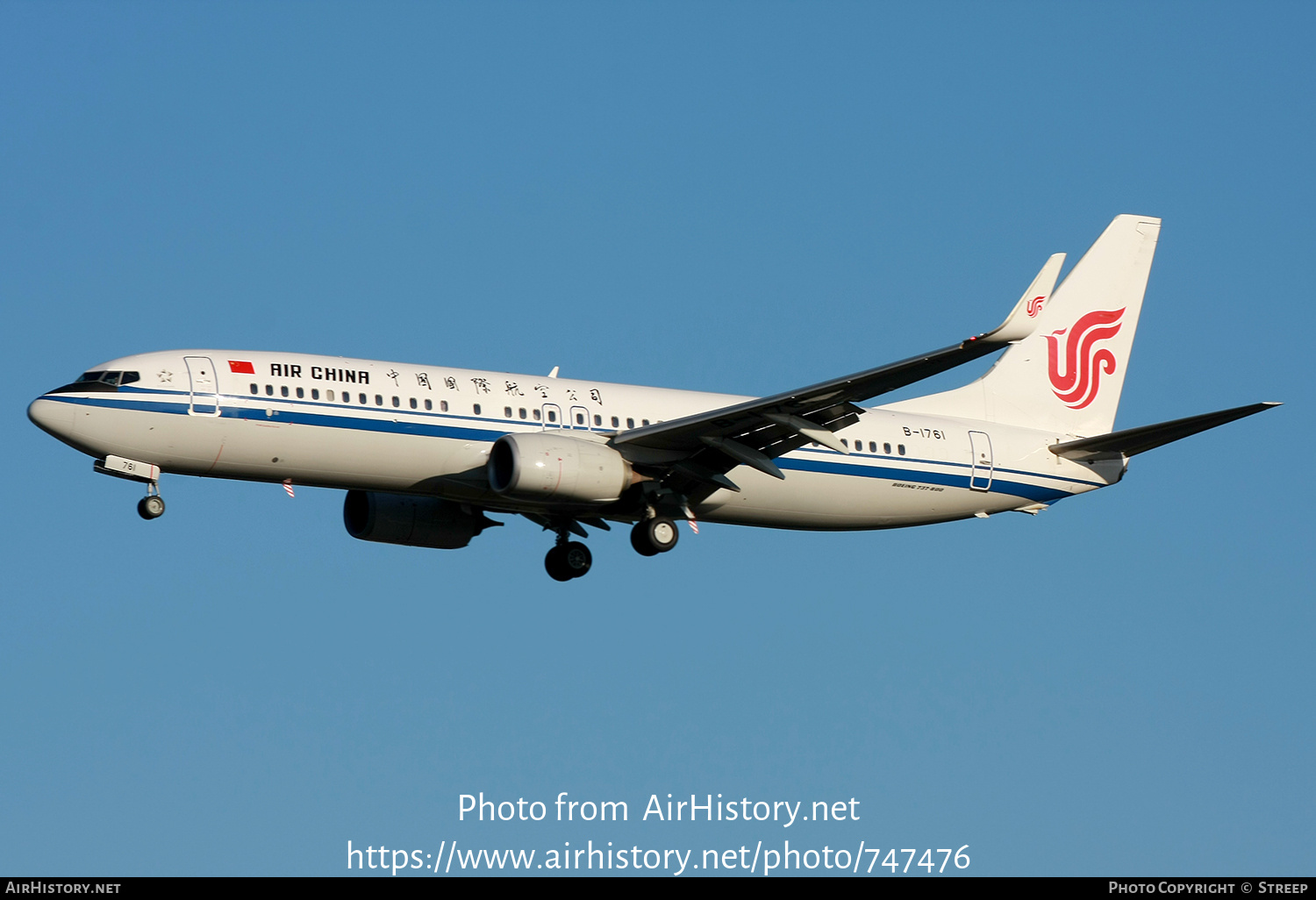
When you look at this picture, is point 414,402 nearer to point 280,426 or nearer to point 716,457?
point 280,426

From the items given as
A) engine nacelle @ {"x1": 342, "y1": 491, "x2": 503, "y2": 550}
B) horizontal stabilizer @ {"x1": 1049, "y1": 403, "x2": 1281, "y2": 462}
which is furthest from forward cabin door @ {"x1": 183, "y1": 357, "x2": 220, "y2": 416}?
horizontal stabilizer @ {"x1": 1049, "y1": 403, "x2": 1281, "y2": 462}

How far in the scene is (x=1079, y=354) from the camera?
48.2m

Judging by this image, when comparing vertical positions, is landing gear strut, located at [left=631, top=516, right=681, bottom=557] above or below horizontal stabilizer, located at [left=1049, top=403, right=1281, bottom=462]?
below

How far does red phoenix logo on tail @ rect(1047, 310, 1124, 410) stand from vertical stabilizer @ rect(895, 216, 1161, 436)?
25 millimetres

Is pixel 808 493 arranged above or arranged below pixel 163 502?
above

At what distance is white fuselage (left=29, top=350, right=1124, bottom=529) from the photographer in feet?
120

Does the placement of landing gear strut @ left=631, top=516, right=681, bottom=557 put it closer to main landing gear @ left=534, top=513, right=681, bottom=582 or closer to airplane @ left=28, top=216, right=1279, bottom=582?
airplane @ left=28, top=216, right=1279, bottom=582

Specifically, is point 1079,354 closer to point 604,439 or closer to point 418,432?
point 604,439

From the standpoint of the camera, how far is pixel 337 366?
3797cm

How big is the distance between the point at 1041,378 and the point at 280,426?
21.7 metres
